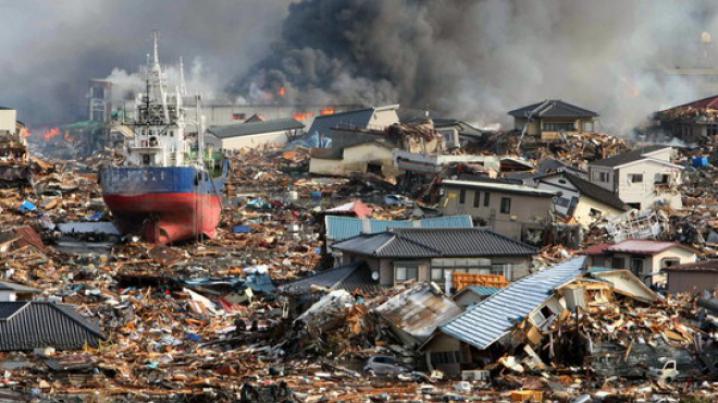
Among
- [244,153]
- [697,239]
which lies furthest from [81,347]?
[244,153]

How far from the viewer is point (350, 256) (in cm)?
2322

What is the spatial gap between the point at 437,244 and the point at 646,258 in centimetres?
393

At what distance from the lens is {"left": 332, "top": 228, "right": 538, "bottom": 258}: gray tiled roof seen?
2205 centimetres

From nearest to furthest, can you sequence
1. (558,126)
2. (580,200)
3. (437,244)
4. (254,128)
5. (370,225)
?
(437,244) → (370,225) → (580,200) → (558,126) → (254,128)

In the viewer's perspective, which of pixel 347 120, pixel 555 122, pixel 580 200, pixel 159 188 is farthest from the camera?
pixel 347 120

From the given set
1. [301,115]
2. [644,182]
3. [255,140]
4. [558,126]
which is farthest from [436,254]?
[301,115]

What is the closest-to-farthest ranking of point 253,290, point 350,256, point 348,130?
point 350,256
point 253,290
point 348,130

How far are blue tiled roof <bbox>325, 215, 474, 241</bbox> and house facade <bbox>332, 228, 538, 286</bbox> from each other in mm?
4233

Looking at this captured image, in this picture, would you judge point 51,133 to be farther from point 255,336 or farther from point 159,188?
point 255,336

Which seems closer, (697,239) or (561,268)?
(561,268)

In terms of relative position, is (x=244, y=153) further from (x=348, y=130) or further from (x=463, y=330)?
(x=463, y=330)

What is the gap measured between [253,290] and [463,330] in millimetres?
8686

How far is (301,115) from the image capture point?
70.1 metres

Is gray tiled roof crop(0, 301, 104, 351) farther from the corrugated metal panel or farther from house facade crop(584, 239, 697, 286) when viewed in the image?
house facade crop(584, 239, 697, 286)
